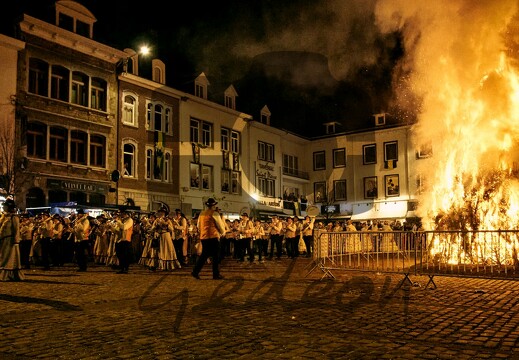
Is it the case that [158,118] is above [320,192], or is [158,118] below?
above

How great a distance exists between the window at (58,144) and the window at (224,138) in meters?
13.8

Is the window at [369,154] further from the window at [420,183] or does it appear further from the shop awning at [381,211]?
the window at [420,183]

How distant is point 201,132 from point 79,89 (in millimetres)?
10421

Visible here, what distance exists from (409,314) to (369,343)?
2.19 m

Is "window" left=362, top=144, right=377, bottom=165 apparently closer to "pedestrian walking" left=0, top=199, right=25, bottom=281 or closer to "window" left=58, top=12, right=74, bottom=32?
"window" left=58, top=12, right=74, bottom=32

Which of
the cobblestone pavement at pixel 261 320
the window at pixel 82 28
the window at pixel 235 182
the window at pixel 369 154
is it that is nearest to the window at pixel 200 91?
the window at pixel 235 182

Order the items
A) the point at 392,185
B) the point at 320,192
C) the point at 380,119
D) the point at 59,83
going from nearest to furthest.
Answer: the point at 59,83 < the point at 392,185 < the point at 380,119 < the point at 320,192

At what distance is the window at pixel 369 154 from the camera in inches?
1962

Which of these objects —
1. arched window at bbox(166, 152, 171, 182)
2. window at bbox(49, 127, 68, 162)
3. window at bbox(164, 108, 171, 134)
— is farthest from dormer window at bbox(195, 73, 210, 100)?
window at bbox(49, 127, 68, 162)

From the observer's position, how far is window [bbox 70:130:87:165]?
94.5ft

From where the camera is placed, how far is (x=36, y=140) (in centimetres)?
2692

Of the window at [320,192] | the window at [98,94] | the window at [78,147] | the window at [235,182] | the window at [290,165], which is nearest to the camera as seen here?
the window at [78,147]

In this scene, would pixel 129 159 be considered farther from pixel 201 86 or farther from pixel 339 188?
pixel 339 188

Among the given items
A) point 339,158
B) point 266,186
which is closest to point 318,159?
point 339,158
